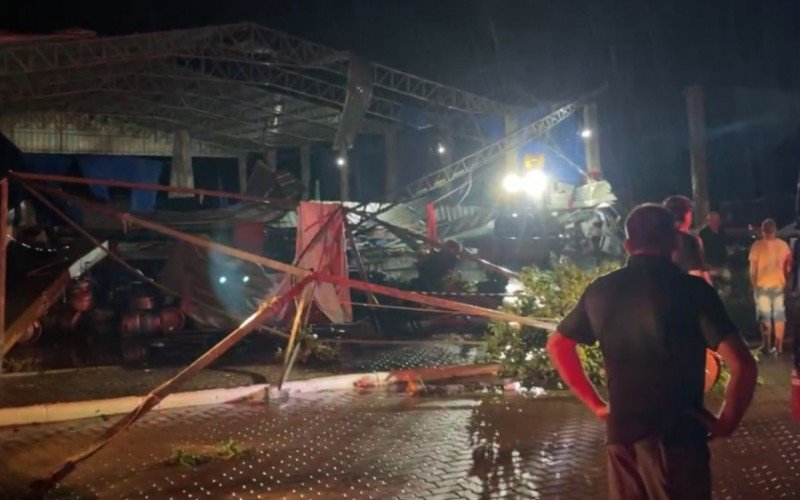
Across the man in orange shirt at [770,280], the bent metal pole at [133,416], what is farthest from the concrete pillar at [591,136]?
the bent metal pole at [133,416]

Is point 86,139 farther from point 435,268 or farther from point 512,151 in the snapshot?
point 435,268

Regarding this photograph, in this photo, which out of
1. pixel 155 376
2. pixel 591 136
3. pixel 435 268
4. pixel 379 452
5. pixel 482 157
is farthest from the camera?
pixel 591 136

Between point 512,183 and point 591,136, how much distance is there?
11.1 feet

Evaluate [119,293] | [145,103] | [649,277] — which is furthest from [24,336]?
[145,103]

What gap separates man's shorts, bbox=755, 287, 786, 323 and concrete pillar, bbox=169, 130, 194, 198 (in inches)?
715

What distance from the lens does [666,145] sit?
27984 millimetres

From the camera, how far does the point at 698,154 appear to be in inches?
835

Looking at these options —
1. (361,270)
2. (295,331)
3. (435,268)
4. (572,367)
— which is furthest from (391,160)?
(572,367)

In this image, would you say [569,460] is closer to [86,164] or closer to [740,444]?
[740,444]

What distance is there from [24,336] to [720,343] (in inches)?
425

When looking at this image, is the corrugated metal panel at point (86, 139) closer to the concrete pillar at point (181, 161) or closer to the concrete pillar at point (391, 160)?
the concrete pillar at point (181, 161)

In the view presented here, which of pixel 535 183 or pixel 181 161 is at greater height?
pixel 181 161

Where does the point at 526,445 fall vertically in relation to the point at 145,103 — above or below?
below

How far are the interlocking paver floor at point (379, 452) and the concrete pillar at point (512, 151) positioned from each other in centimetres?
1527
